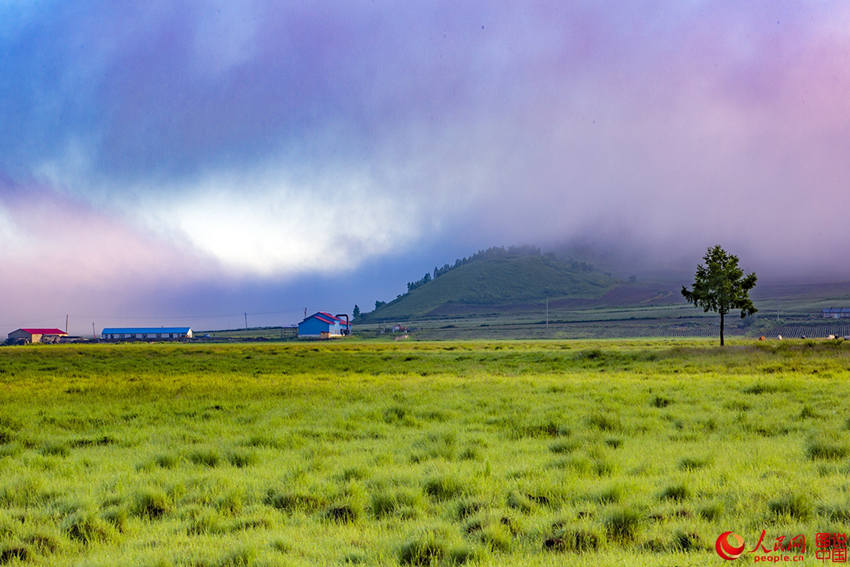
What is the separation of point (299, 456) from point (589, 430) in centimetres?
658

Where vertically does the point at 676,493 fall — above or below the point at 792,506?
below

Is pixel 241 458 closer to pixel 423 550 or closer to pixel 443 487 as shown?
pixel 443 487

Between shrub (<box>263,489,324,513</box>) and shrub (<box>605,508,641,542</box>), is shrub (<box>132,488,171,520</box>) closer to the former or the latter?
shrub (<box>263,489,324,513</box>)

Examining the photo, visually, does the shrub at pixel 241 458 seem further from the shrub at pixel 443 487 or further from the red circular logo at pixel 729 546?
the red circular logo at pixel 729 546

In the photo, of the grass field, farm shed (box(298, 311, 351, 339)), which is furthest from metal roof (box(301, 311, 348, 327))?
the grass field

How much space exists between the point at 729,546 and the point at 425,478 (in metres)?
4.48

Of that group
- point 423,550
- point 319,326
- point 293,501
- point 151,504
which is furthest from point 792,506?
point 319,326

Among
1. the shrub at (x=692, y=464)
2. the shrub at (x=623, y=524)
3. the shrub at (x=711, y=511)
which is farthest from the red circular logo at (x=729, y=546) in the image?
the shrub at (x=692, y=464)

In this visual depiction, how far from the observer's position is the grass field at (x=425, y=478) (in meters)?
6.19

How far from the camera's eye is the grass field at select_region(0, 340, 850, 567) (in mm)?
6191

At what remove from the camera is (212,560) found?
5801 mm

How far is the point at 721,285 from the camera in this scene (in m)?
56.3

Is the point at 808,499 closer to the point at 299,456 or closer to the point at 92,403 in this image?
the point at 299,456

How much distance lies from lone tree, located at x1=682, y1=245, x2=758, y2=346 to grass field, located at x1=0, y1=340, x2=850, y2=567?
4148 centimetres
